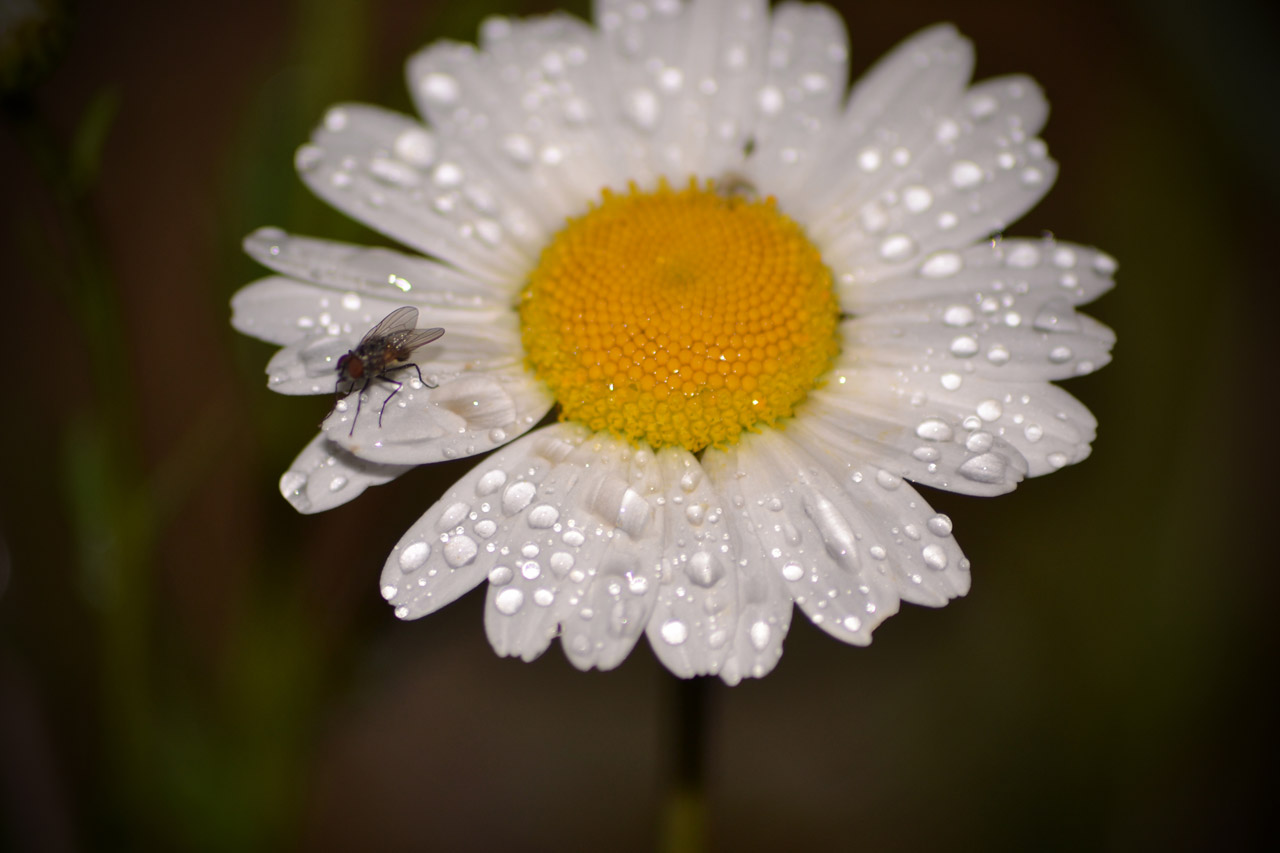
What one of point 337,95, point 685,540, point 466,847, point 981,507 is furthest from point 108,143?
point 981,507

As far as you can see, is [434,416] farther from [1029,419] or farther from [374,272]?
[1029,419]

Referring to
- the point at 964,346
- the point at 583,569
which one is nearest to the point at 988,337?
the point at 964,346

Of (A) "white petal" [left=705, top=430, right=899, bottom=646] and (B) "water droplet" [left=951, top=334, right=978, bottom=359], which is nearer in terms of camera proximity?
(A) "white petal" [left=705, top=430, right=899, bottom=646]

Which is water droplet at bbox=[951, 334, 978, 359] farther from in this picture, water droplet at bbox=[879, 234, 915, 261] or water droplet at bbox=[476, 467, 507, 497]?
water droplet at bbox=[476, 467, 507, 497]

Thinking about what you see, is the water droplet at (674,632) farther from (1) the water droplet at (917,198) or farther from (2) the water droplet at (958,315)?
(1) the water droplet at (917,198)

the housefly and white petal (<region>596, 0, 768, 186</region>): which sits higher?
white petal (<region>596, 0, 768, 186</region>)

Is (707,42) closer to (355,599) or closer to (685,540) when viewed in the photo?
(685,540)

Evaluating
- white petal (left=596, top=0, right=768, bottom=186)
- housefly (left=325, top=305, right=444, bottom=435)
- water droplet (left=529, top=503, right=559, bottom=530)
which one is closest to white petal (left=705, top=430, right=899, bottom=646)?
water droplet (left=529, top=503, right=559, bottom=530)

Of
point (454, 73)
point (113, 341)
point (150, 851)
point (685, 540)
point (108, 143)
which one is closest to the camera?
point (685, 540)
